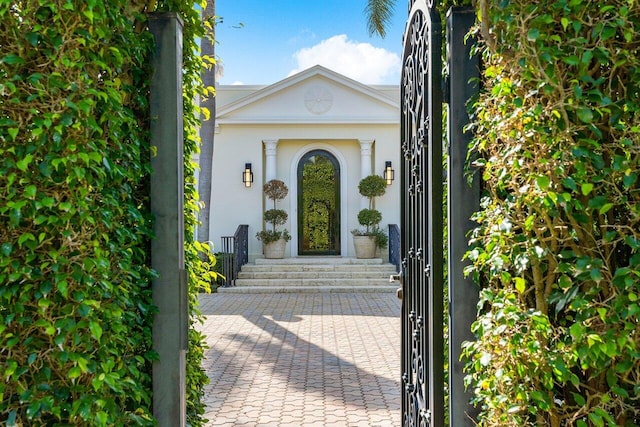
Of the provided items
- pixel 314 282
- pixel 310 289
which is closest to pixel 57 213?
pixel 310 289

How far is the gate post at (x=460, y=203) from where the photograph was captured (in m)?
2.30

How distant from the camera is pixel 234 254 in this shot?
1367 centimetres

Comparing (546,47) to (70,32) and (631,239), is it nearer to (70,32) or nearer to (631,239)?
(631,239)

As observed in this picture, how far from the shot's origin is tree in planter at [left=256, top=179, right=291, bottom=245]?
14.7 metres

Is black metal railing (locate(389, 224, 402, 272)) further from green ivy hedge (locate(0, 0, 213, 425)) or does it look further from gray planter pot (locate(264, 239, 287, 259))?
green ivy hedge (locate(0, 0, 213, 425))

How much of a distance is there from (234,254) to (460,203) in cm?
1177

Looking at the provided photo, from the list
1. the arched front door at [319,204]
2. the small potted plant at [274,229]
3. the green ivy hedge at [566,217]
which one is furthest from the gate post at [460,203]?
the arched front door at [319,204]

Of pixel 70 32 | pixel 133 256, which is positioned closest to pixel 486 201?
pixel 133 256

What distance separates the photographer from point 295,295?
12.4 meters

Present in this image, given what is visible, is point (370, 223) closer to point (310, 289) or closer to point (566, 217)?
Result: point (310, 289)

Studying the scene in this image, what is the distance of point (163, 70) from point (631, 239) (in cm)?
200

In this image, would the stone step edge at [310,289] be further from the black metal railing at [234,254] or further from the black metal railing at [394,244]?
the black metal railing at [394,244]

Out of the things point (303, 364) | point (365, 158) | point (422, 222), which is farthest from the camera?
point (365, 158)

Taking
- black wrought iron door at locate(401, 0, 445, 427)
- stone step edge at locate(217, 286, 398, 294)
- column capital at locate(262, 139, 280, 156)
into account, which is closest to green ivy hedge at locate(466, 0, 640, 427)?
black wrought iron door at locate(401, 0, 445, 427)
